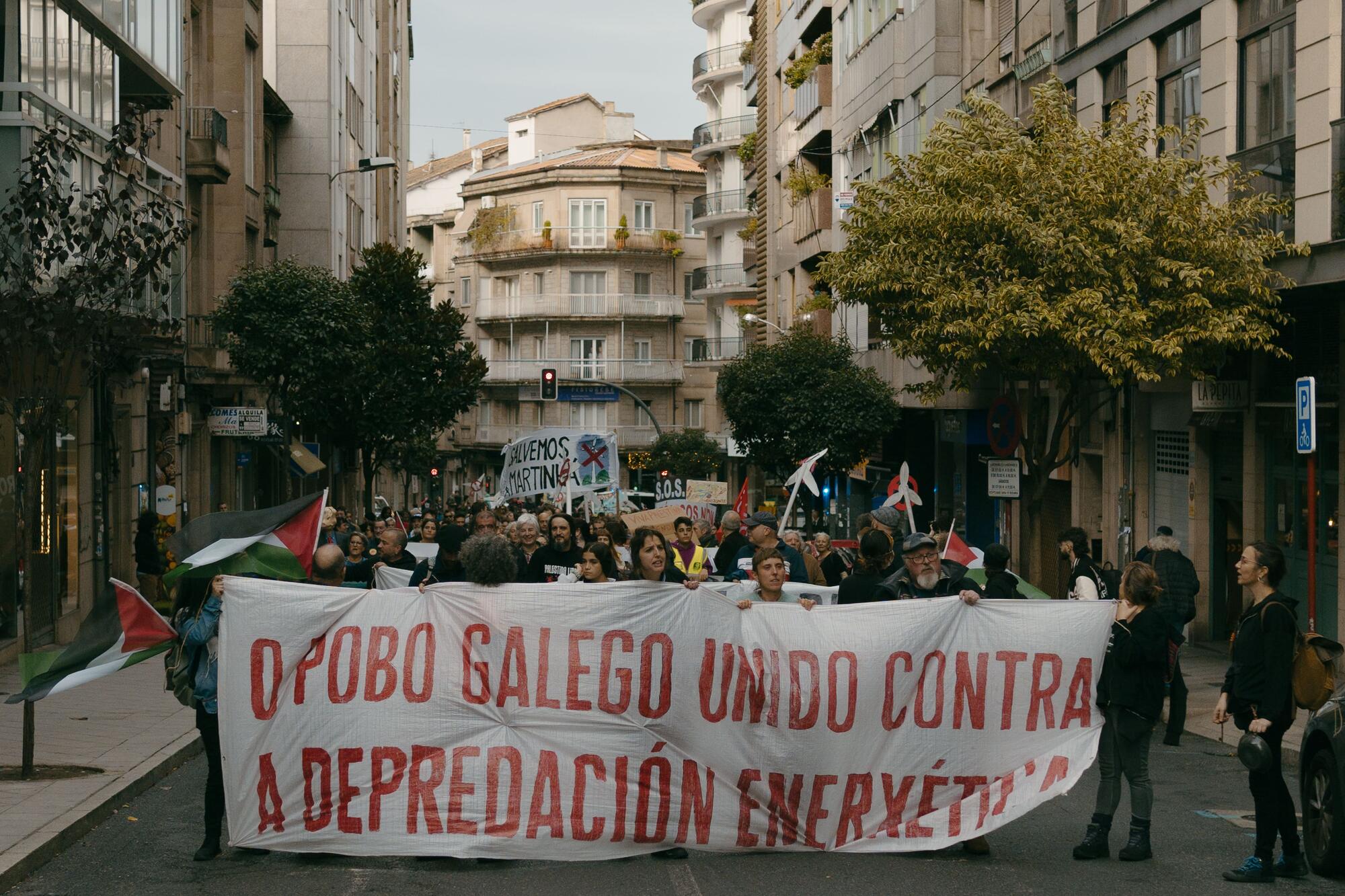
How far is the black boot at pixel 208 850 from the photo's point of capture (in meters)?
8.84

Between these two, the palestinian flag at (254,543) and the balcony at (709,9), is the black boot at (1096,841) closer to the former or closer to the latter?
the palestinian flag at (254,543)

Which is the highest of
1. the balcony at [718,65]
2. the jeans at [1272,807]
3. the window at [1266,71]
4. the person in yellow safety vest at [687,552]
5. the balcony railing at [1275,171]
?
the balcony at [718,65]

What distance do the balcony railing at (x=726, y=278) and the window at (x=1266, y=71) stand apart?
2018 inches

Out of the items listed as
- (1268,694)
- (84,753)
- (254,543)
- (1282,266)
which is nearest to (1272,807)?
(1268,694)

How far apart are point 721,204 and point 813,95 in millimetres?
31306

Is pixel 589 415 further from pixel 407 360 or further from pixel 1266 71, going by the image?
pixel 1266 71

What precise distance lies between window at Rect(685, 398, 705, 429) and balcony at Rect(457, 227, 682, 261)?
7812 mm

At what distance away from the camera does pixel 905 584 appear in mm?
10438

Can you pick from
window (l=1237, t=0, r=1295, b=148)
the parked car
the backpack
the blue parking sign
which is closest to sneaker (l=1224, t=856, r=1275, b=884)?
the parked car

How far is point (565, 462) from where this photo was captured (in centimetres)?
2650

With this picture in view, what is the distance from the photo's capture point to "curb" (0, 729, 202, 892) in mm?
8555

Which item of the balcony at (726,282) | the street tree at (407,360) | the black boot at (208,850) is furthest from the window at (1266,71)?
the balcony at (726,282)

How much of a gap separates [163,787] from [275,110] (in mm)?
34215

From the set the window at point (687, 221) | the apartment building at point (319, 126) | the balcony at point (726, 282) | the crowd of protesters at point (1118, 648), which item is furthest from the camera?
the window at point (687, 221)
